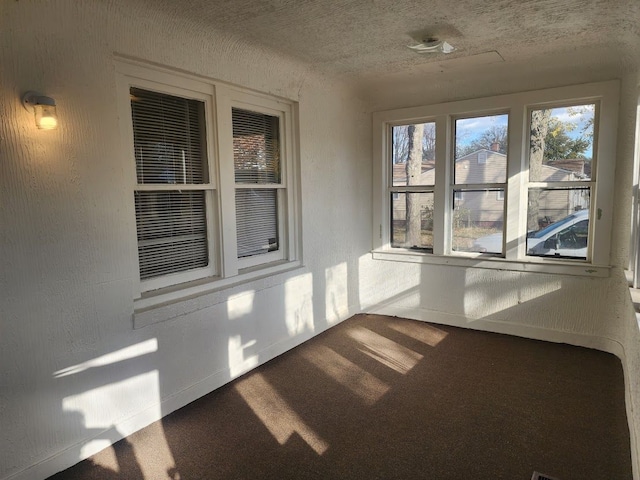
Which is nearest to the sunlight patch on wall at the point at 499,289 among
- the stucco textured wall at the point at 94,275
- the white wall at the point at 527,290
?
the white wall at the point at 527,290

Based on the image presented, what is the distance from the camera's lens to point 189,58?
282cm

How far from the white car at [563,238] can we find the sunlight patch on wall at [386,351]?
5.09 feet

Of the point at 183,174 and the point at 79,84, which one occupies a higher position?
the point at 79,84

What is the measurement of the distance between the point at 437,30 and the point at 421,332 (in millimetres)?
2723

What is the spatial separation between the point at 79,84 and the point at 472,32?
8.44 ft

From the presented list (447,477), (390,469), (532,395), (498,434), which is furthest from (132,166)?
(532,395)

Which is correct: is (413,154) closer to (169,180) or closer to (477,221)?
(477,221)

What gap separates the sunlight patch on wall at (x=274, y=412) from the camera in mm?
2475

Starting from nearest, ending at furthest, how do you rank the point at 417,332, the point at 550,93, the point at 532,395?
1. the point at 532,395
2. the point at 550,93
3. the point at 417,332

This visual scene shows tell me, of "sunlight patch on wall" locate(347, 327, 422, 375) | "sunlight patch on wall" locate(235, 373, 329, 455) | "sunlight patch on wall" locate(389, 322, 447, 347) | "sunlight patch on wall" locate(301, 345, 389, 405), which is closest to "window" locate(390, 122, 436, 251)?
"sunlight patch on wall" locate(389, 322, 447, 347)

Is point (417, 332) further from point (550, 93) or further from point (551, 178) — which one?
point (550, 93)

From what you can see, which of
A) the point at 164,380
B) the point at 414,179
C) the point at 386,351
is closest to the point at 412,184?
the point at 414,179

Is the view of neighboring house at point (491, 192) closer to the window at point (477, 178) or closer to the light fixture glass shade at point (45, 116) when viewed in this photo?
the window at point (477, 178)

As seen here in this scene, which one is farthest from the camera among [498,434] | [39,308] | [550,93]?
[550,93]
